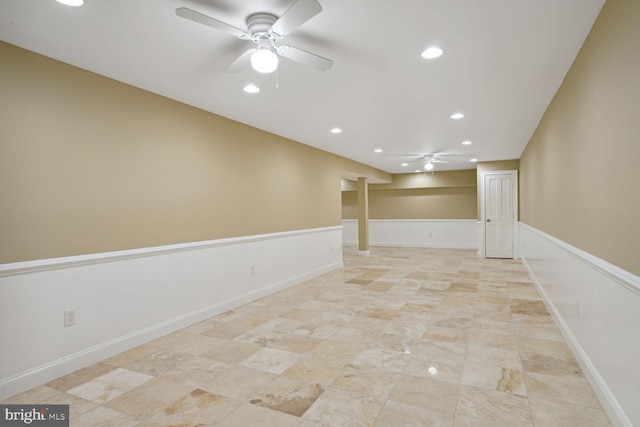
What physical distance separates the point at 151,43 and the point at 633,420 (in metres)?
3.60

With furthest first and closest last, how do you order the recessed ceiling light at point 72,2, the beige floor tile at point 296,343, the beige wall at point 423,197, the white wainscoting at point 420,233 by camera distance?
the white wainscoting at point 420,233
the beige wall at point 423,197
the beige floor tile at point 296,343
the recessed ceiling light at point 72,2

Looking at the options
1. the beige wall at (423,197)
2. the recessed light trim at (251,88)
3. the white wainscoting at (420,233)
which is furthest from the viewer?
the white wainscoting at (420,233)

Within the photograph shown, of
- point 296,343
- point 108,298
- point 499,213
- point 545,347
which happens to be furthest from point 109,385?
point 499,213

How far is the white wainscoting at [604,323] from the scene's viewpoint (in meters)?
1.66

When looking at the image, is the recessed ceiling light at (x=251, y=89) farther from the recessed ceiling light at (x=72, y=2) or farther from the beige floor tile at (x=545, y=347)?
the beige floor tile at (x=545, y=347)

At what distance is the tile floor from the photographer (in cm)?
211

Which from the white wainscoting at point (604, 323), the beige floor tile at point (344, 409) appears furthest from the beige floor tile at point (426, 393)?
the white wainscoting at point (604, 323)

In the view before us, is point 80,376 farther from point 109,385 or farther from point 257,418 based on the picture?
point 257,418

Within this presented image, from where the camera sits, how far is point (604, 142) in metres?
2.13

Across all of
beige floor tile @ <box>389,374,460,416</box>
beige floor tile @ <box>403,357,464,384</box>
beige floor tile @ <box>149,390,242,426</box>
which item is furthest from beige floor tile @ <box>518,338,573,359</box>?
beige floor tile @ <box>149,390,242,426</box>

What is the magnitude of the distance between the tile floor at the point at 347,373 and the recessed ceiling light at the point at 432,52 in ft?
7.99

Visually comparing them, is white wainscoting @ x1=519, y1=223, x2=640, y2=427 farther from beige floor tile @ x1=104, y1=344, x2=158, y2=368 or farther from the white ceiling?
beige floor tile @ x1=104, y1=344, x2=158, y2=368

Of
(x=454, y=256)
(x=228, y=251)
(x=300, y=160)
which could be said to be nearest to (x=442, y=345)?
(x=228, y=251)

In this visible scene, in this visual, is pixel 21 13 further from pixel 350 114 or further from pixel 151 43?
pixel 350 114
